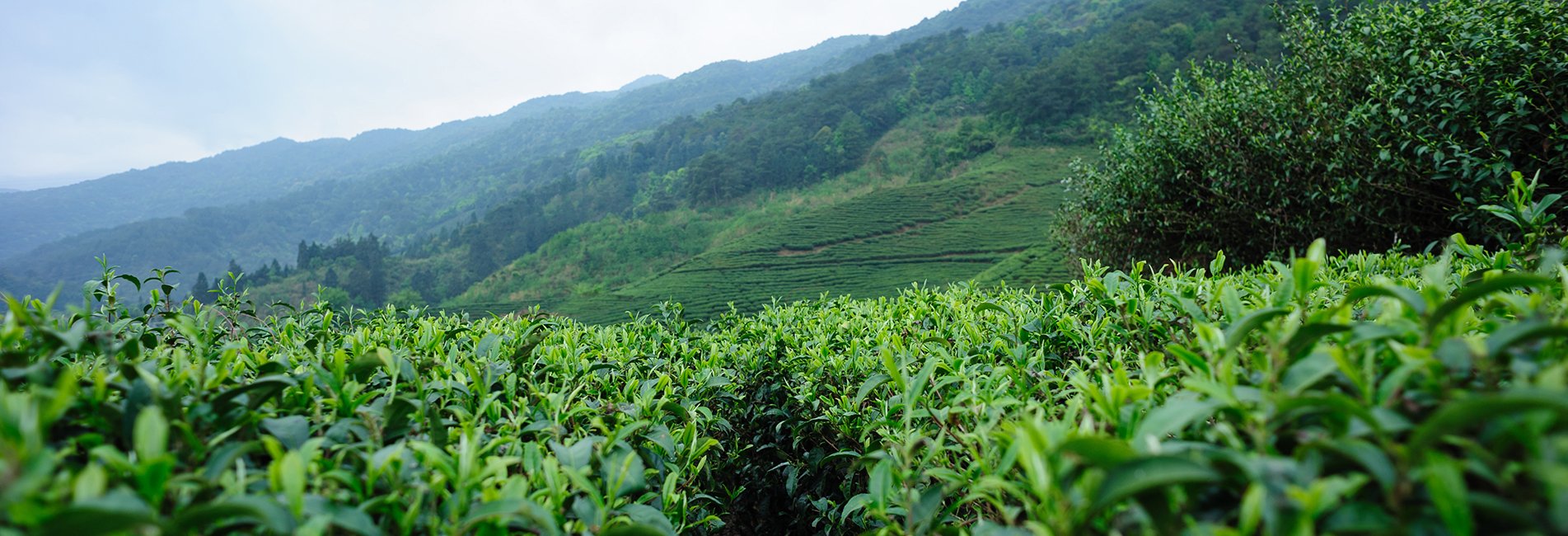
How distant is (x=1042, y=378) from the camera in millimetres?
1372

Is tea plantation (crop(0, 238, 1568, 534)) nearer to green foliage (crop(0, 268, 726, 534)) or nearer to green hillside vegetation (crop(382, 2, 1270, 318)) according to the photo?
green foliage (crop(0, 268, 726, 534))

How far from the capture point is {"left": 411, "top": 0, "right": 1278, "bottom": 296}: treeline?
4462 centimetres

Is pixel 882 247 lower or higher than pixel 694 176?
lower

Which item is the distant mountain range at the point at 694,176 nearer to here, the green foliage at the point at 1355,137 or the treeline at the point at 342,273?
the treeline at the point at 342,273

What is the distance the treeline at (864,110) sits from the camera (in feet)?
146

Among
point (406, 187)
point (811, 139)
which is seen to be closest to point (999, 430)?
point (811, 139)

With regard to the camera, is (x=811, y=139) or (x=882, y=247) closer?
(x=882, y=247)

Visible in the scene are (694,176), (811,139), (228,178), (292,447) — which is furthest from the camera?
(228,178)

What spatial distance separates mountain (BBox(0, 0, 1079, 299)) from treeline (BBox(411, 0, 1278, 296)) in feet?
57.9

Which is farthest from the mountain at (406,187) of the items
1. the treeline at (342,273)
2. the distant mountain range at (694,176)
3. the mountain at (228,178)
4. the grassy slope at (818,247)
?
the grassy slope at (818,247)

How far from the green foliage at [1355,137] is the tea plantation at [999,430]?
304 cm

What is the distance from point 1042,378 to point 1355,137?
4.66m

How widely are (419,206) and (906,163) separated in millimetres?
86646

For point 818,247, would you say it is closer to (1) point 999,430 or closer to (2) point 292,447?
(1) point 999,430
